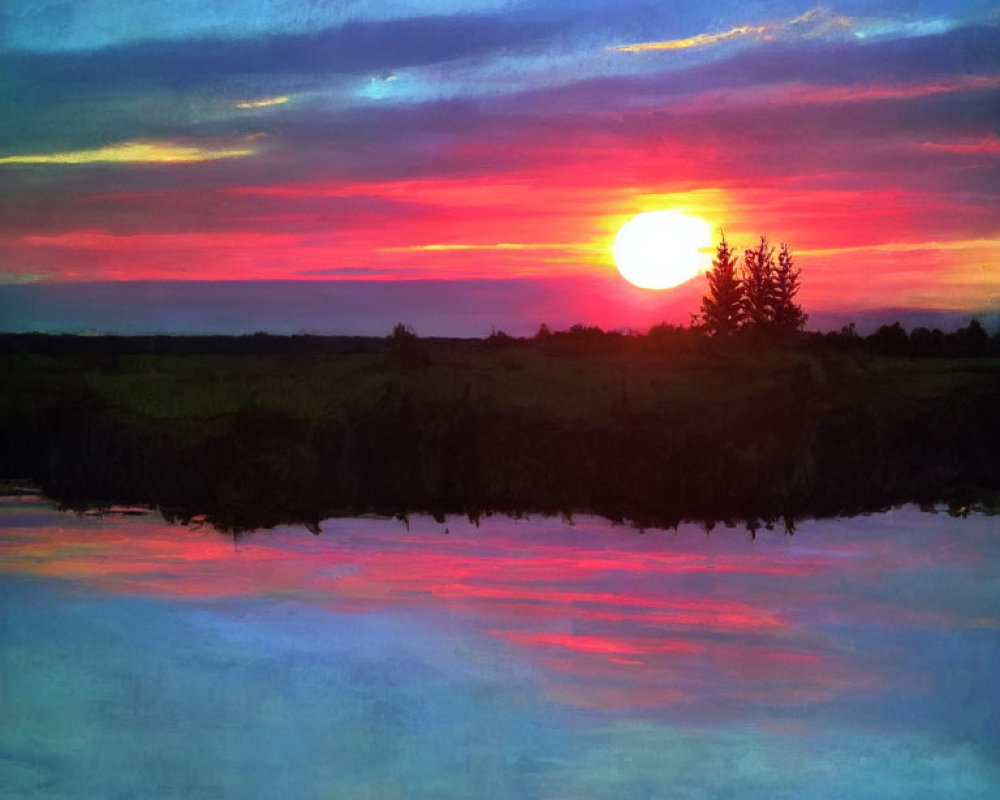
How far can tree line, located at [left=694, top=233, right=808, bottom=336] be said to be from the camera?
185 inches

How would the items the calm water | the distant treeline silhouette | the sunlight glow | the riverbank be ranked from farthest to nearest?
1. the riverbank
2. the distant treeline silhouette
3. the sunlight glow
4. the calm water

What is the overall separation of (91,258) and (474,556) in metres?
2.02

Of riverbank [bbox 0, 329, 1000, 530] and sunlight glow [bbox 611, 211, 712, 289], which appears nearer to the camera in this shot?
sunlight glow [bbox 611, 211, 712, 289]

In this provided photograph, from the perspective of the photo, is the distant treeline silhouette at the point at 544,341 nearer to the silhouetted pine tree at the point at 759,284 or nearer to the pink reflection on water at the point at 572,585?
the silhouetted pine tree at the point at 759,284

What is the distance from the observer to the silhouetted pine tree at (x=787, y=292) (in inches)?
184

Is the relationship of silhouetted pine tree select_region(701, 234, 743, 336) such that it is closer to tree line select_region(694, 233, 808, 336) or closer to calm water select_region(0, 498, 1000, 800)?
tree line select_region(694, 233, 808, 336)

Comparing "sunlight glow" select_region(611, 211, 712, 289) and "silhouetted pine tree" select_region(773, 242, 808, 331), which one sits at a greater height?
"sunlight glow" select_region(611, 211, 712, 289)

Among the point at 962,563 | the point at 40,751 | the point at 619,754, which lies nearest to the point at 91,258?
the point at 40,751

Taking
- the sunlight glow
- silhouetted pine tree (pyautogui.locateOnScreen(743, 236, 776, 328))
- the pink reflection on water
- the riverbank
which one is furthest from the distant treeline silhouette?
the pink reflection on water

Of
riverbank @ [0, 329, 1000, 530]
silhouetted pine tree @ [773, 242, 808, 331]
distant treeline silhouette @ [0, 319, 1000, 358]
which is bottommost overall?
riverbank @ [0, 329, 1000, 530]

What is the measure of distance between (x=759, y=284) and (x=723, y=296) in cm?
18

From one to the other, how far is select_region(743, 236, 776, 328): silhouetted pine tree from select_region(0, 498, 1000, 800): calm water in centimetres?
103

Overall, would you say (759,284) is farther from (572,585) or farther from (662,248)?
(572,585)

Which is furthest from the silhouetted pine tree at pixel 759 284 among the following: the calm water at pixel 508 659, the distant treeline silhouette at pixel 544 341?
the calm water at pixel 508 659
